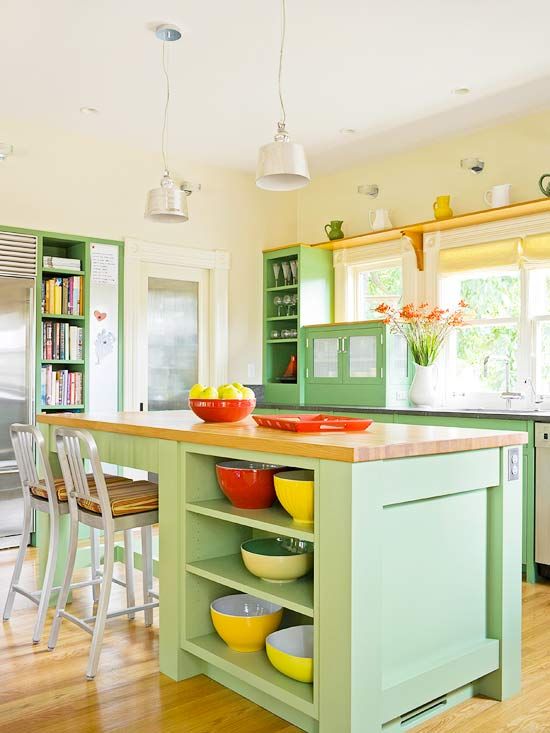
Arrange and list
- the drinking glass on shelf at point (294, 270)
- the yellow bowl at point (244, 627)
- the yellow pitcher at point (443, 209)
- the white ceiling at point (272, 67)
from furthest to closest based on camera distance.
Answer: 1. the drinking glass on shelf at point (294, 270)
2. the yellow pitcher at point (443, 209)
3. the white ceiling at point (272, 67)
4. the yellow bowl at point (244, 627)

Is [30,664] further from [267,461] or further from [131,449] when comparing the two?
[267,461]

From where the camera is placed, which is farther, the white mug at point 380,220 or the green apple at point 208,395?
the white mug at point 380,220

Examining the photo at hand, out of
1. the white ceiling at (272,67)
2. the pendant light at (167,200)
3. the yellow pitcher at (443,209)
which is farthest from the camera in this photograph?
the yellow pitcher at (443,209)

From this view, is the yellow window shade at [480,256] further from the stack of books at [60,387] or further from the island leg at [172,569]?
the island leg at [172,569]

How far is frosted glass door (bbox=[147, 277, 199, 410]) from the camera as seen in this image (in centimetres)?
587

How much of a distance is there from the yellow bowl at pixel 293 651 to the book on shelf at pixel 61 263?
11.7 feet

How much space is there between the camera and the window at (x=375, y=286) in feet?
19.3

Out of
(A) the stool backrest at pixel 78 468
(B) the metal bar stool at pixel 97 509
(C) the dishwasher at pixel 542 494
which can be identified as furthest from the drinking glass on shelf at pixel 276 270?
(A) the stool backrest at pixel 78 468

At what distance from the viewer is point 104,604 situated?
2.73 metres

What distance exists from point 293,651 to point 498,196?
11.6ft

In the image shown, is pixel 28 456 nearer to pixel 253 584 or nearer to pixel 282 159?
pixel 253 584

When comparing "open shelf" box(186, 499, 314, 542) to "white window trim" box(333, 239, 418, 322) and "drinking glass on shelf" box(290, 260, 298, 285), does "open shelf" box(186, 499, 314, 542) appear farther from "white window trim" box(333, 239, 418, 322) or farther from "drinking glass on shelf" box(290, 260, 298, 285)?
"drinking glass on shelf" box(290, 260, 298, 285)

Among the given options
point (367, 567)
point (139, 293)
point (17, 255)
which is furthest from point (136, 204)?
point (367, 567)

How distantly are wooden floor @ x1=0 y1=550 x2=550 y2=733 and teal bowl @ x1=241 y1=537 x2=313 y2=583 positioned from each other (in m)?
0.45
